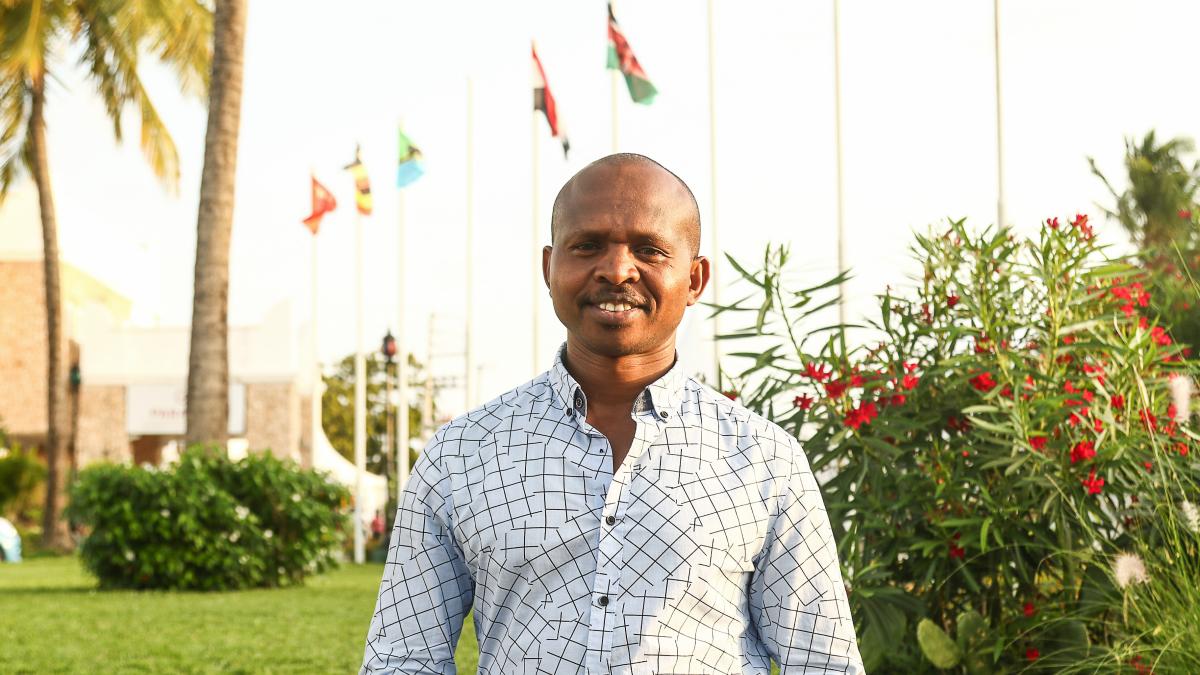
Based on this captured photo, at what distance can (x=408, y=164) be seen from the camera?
21.6m

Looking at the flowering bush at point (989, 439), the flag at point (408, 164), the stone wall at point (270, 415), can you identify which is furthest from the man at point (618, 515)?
the stone wall at point (270, 415)

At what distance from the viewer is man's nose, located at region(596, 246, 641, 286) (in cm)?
188

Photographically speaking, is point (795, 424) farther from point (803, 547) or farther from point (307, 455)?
point (307, 455)

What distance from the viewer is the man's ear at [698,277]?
2084 millimetres

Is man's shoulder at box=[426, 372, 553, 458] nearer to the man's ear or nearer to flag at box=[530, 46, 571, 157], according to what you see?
the man's ear

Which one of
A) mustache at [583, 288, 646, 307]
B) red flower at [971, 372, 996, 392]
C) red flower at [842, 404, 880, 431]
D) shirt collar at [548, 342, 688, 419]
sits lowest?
shirt collar at [548, 342, 688, 419]

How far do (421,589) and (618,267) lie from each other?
55cm

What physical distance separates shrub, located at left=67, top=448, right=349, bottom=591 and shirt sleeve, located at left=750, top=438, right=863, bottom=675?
39.1 feet

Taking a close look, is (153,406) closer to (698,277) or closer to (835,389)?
(835,389)

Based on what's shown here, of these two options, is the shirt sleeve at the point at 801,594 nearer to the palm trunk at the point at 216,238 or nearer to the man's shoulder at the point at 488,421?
the man's shoulder at the point at 488,421

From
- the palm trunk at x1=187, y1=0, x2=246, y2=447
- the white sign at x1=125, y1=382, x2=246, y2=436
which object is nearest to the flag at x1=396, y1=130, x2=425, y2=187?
the palm trunk at x1=187, y1=0, x2=246, y2=447

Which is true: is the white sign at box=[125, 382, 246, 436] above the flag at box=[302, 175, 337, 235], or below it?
below

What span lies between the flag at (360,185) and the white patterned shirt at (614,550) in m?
20.8

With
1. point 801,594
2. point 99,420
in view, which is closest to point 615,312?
point 801,594
